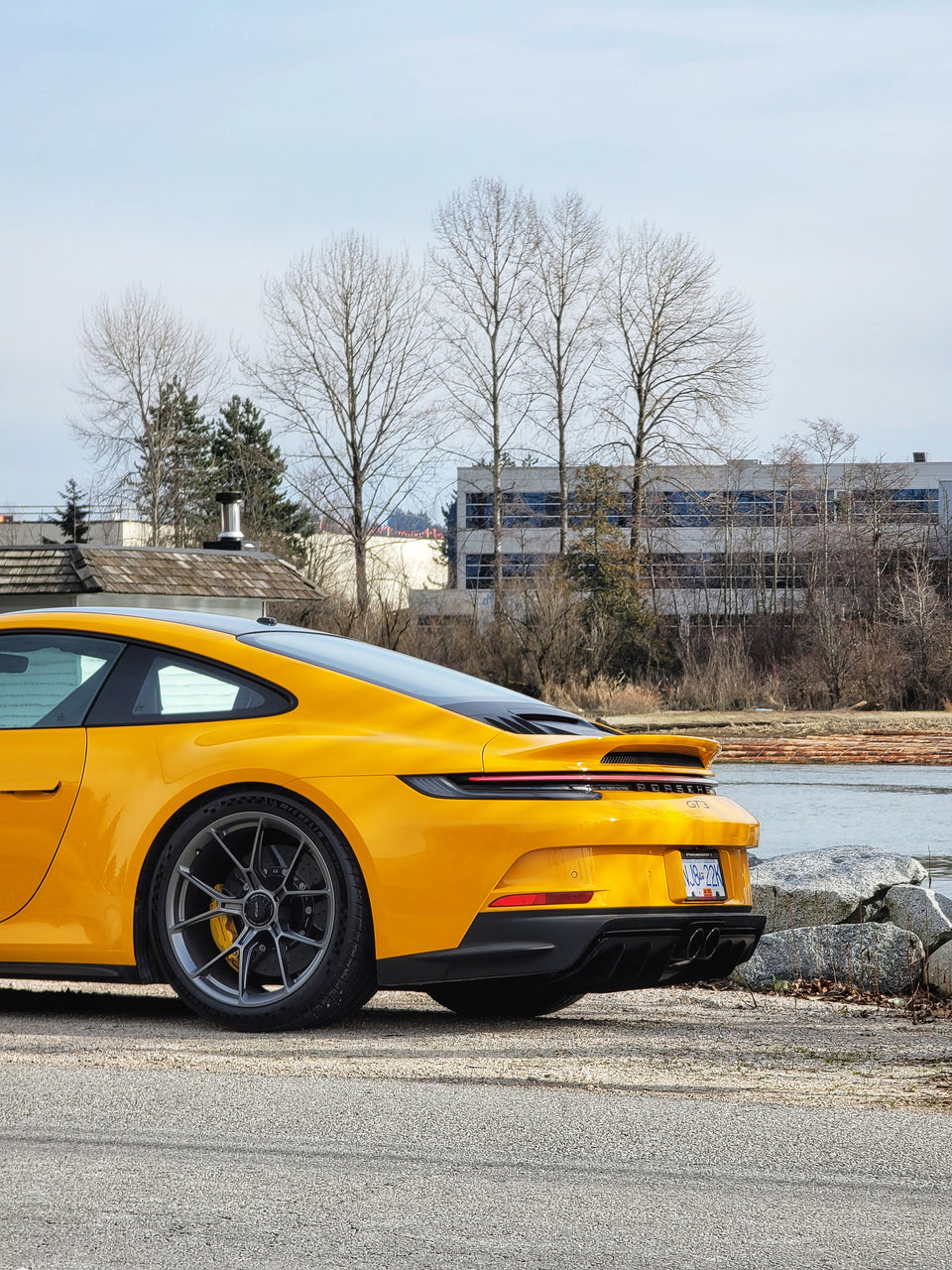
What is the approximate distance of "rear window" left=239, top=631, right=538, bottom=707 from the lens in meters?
5.61

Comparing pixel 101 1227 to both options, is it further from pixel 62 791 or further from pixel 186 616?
pixel 186 616

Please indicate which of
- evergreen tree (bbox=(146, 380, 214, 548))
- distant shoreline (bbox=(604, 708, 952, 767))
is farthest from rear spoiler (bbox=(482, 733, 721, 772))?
evergreen tree (bbox=(146, 380, 214, 548))

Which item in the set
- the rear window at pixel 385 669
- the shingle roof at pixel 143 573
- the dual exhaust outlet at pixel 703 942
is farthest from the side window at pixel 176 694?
the shingle roof at pixel 143 573

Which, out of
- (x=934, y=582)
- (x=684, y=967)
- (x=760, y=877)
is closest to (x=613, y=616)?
(x=934, y=582)

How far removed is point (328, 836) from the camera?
5172mm

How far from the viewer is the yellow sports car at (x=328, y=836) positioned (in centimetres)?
506

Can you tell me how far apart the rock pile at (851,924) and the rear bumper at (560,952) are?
8.61ft

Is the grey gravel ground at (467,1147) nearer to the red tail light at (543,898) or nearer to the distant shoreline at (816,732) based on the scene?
the red tail light at (543,898)

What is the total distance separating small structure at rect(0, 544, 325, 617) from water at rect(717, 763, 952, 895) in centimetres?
958

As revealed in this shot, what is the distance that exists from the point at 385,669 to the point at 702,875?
1.34 m

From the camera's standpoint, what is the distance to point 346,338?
59.1 m

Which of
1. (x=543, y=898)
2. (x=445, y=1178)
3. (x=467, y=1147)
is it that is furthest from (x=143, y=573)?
(x=445, y=1178)

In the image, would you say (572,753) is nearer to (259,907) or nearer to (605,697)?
(259,907)

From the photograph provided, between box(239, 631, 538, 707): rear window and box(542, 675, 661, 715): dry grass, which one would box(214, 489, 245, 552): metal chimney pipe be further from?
box(239, 631, 538, 707): rear window
